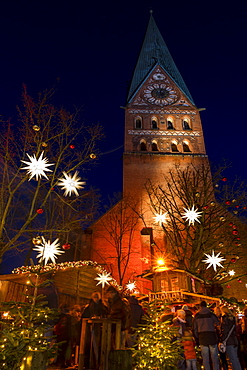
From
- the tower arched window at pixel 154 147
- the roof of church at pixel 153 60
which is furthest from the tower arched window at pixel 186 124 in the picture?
the tower arched window at pixel 154 147

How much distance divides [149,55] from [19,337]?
4088cm

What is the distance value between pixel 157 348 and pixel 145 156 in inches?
816

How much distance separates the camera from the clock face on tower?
30.9 meters

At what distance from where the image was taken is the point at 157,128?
28.5 m

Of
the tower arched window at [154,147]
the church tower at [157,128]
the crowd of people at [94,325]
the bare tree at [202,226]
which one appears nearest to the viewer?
the crowd of people at [94,325]

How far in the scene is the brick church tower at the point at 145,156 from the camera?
69.1ft

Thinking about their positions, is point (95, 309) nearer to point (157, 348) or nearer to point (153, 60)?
point (157, 348)

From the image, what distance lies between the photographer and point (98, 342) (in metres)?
6.55

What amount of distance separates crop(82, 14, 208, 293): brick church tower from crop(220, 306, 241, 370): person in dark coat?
8.76 metres

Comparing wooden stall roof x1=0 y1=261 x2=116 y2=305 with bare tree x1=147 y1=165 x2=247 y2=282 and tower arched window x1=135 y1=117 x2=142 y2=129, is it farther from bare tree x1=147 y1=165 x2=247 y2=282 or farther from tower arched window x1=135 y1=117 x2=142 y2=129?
tower arched window x1=135 y1=117 x2=142 y2=129

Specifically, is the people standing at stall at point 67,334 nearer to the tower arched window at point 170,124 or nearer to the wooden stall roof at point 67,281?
the wooden stall roof at point 67,281

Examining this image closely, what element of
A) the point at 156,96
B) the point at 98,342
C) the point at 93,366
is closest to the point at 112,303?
the point at 98,342

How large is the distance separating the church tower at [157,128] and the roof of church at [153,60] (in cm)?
18

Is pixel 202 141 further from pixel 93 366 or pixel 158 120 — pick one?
pixel 93 366
